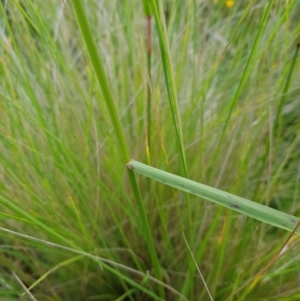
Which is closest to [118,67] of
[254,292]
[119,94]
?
[119,94]

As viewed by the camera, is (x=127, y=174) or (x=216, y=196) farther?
(x=127, y=174)

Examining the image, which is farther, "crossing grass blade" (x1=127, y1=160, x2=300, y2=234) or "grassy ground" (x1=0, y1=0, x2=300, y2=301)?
"grassy ground" (x1=0, y1=0, x2=300, y2=301)

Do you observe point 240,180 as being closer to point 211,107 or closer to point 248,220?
point 248,220

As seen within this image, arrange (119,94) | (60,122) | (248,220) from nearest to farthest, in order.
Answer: (248,220), (60,122), (119,94)

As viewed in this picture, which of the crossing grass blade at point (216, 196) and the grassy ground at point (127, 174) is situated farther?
the grassy ground at point (127, 174)

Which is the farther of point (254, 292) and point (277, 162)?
point (277, 162)

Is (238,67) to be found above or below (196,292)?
above

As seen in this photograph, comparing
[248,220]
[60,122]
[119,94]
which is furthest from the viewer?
[119,94]

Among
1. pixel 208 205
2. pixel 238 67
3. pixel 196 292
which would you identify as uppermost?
pixel 238 67
